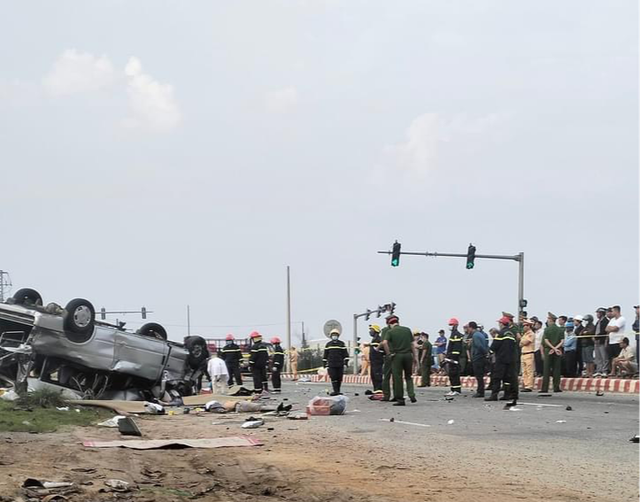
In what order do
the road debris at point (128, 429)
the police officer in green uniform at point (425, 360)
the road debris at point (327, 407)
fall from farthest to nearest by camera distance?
the police officer in green uniform at point (425, 360) → the road debris at point (327, 407) → the road debris at point (128, 429)

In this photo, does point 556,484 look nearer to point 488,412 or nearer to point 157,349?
point 488,412

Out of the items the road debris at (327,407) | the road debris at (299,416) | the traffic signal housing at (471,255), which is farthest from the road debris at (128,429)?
the traffic signal housing at (471,255)

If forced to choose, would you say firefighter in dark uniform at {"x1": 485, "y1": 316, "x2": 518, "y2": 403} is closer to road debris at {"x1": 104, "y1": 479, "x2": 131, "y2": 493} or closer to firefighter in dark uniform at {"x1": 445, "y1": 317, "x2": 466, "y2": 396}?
A: firefighter in dark uniform at {"x1": 445, "y1": 317, "x2": 466, "y2": 396}

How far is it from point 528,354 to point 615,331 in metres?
2.37

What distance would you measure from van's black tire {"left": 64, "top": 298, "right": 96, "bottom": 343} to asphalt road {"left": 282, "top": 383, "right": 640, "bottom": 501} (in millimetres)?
5471

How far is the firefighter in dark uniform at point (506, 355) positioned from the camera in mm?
20266

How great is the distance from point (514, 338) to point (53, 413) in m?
10.2

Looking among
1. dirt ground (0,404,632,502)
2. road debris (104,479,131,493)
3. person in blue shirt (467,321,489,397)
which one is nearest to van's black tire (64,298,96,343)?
dirt ground (0,404,632,502)

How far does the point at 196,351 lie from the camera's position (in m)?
22.7

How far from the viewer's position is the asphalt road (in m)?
9.11

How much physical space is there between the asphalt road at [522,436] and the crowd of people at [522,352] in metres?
0.84

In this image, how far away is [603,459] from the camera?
1037cm

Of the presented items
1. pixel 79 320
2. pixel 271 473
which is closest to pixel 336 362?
pixel 79 320

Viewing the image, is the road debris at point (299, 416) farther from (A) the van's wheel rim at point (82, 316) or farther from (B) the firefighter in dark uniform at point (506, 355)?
(B) the firefighter in dark uniform at point (506, 355)
